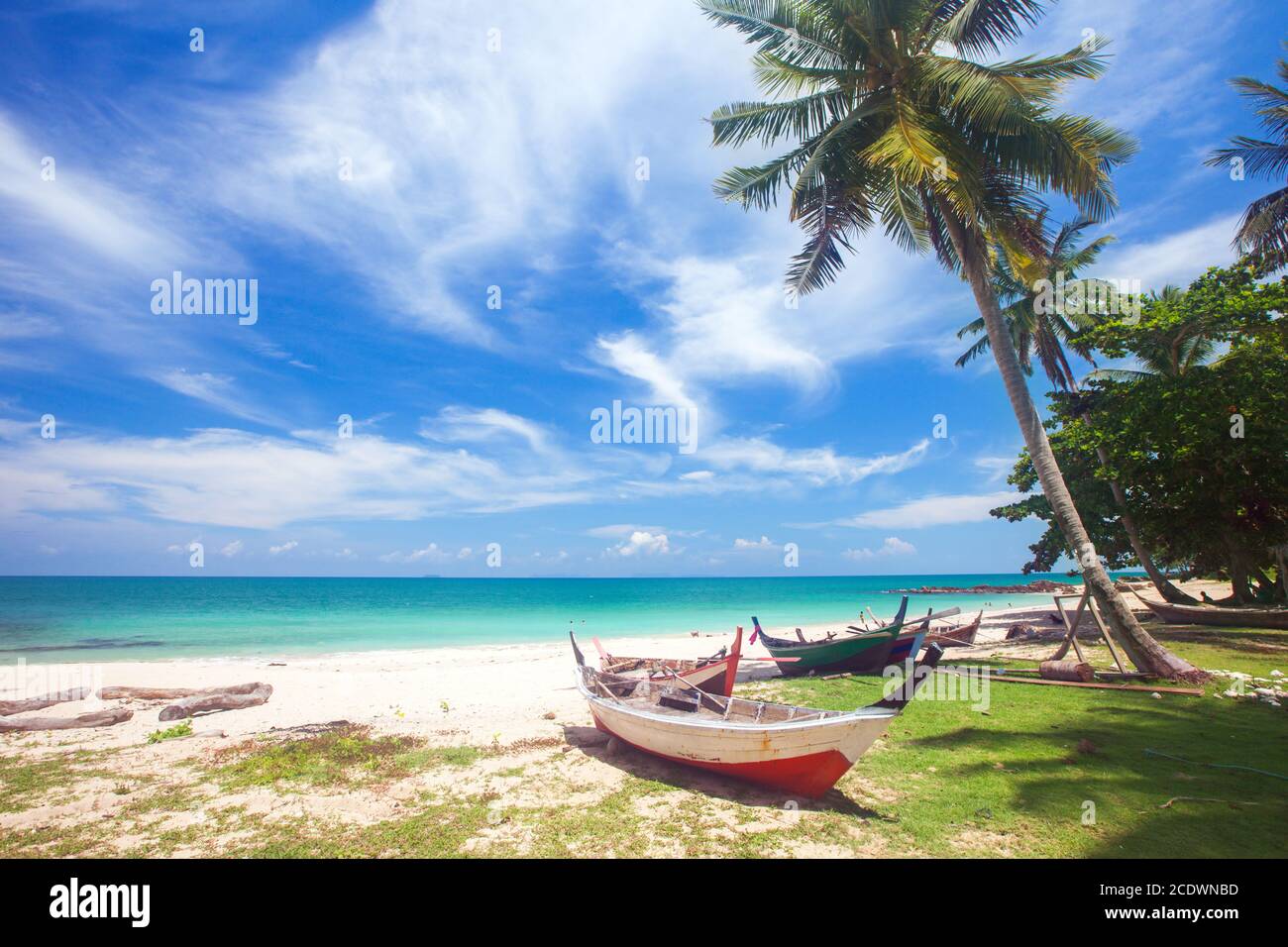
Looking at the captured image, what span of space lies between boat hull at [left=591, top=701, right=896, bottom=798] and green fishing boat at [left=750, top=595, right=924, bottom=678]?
836 centimetres

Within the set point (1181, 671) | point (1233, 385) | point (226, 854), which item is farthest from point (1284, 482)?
point (226, 854)

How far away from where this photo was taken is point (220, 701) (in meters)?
12.0

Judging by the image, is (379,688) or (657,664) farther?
(379,688)

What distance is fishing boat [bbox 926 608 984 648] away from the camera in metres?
16.7

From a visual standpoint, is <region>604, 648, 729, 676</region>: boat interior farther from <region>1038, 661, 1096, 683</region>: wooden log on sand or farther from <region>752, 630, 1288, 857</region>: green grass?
<region>1038, 661, 1096, 683</region>: wooden log on sand

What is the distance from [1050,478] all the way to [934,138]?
6993 millimetres

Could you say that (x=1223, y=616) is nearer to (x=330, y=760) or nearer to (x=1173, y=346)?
(x=1173, y=346)

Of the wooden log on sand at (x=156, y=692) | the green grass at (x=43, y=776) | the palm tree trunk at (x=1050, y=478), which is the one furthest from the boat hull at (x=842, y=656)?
the green grass at (x=43, y=776)

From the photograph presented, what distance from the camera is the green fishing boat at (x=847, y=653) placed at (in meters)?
13.8

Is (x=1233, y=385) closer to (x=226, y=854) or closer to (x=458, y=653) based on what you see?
(x=226, y=854)

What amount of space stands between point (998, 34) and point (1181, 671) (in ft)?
42.6

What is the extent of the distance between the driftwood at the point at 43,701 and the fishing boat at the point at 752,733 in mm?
13081

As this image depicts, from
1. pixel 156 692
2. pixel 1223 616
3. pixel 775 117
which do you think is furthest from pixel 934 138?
pixel 156 692
